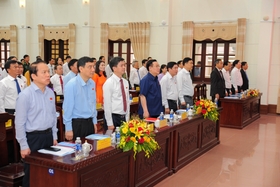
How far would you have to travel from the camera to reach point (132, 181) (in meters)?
3.47

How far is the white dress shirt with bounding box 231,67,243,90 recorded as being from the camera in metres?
8.96

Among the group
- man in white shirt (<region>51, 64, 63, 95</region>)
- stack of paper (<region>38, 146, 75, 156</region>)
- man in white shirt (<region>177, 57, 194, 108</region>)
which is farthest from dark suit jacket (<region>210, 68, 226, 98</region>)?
stack of paper (<region>38, 146, 75, 156</region>)

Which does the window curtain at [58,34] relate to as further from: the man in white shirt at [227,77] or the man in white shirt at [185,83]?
the man in white shirt at [185,83]

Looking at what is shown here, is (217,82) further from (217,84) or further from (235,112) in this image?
(235,112)

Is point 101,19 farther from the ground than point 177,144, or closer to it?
farther from the ground

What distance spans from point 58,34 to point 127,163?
409 inches


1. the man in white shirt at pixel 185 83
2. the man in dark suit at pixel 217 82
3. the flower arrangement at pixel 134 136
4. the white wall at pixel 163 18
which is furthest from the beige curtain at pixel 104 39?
the flower arrangement at pixel 134 136

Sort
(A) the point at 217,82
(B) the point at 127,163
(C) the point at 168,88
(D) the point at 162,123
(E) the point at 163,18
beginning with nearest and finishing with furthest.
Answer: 1. (B) the point at 127,163
2. (D) the point at 162,123
3. (C) the point at 168,88
4. (A) the point at 217,82
5. (E) the point at 163,18

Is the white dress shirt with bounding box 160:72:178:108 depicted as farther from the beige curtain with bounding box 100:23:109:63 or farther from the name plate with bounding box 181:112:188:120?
the beige curtain with bounding box 100:23:109:63

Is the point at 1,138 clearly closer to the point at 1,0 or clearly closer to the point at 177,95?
the point at 177,95

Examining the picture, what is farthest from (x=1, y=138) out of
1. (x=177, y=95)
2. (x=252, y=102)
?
(x=252, y=102)

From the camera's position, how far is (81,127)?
3424mm

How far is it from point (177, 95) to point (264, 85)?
5084 mm

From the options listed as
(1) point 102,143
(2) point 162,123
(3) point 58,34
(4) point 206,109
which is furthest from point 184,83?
(3) point 58,34
